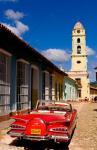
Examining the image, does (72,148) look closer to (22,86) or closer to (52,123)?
(52,123)

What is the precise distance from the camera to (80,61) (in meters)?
53.6

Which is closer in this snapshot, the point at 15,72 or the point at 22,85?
the point at 15,72

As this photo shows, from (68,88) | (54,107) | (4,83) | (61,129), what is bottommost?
(61,129)

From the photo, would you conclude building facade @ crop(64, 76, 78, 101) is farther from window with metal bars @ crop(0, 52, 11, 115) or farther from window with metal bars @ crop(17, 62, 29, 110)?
window with metal bars @ crop(0, 52, 11, 115)

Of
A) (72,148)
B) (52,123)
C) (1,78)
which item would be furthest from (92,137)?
(1,78)

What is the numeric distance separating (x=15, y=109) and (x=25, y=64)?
2821 mm

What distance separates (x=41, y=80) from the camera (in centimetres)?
1958

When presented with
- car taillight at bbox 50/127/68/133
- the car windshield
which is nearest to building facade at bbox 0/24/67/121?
the car windshield

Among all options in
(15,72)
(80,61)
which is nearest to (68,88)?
(80,61)

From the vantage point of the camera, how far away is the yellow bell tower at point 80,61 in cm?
5316

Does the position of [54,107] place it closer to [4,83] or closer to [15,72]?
[4,83]

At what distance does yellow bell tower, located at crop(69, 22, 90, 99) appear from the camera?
2093 inches

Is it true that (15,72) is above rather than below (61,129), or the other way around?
above

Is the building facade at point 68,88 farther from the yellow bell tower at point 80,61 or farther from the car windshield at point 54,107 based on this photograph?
the car windshield at point 54,107
